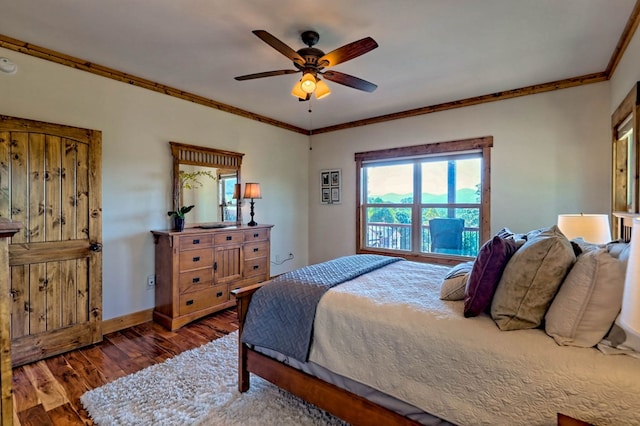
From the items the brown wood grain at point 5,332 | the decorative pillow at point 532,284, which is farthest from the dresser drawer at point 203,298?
the decorative pillow at point 532,284

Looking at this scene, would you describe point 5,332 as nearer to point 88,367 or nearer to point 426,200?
point 88,367

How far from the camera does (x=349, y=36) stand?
243cm

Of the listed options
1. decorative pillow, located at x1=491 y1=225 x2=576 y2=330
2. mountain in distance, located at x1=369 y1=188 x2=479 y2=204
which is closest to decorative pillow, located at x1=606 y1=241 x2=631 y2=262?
decorative pillow, located at x1=491 y1=225 x2=576 y2=330

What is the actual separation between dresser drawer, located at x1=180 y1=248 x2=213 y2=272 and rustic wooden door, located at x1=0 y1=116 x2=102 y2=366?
0.73 metres

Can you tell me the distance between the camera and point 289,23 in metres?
2.26

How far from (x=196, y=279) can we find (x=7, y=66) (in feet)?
7.85

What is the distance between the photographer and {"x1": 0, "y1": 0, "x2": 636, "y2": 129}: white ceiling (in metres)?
2.08

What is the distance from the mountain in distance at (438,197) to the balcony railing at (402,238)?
36 cm

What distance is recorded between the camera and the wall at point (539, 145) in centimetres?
319

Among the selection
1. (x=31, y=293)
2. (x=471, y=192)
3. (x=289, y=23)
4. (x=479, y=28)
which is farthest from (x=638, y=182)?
(x=31, y=293)

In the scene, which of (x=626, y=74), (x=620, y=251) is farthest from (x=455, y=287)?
(x=626, y=74)

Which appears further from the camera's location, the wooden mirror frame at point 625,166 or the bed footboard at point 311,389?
the wooden mirror frame at point 625,166

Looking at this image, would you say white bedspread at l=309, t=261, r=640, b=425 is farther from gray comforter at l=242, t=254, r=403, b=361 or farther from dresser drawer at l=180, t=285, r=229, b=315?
dresser drawer at l=180, t=285, r=229, b=315

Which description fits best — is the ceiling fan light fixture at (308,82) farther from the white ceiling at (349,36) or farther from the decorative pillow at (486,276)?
the decorative pillow at (486,276)
